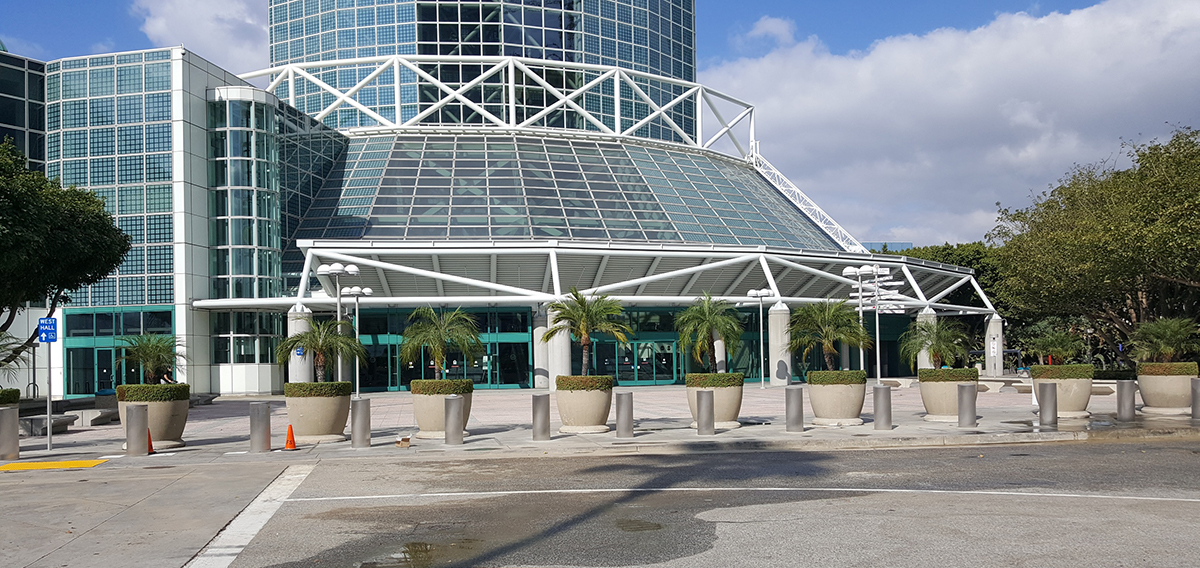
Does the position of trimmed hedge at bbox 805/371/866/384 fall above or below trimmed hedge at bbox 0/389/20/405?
above

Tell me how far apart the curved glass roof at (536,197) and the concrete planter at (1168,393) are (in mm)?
26236

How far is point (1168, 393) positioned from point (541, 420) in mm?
18211

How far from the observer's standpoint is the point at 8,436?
20875mm

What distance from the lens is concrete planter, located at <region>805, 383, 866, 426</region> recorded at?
24.3m

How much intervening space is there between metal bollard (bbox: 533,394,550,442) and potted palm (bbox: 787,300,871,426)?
22.2 ft

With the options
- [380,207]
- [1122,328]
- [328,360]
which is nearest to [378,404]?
[328,360]

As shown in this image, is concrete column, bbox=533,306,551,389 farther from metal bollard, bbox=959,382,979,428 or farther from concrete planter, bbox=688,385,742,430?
metal bollard, bbox=959,382,979,428

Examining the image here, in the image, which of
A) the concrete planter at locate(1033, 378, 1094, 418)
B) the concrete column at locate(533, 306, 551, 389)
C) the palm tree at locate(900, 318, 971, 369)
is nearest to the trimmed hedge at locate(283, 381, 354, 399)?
the concrete planter at locate(1033, 378, 1094, 418)

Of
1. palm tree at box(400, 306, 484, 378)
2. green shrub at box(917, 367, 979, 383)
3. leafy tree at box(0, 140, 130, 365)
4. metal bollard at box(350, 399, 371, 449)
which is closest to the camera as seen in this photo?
metal bollard at box(350, 399, 371, 449)

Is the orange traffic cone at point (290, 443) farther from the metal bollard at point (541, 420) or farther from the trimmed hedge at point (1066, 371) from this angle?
the trimmed hedge at point (1066, 371)

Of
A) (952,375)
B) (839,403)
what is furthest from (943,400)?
(839,403)

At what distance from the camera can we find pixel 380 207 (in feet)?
177

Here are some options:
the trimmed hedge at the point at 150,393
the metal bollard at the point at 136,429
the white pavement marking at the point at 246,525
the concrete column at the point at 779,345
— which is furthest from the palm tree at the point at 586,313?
the white pavement marking at the point at 246,525

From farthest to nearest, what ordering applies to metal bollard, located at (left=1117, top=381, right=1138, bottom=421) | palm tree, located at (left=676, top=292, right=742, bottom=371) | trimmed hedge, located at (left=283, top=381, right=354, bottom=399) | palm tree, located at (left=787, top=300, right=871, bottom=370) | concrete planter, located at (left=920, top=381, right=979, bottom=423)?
palm tree, located at (left=787, top=300, right=871, bottom=370) < palm tree, located at (left=676, top=292, right=742, bottom=371) < concrete planter, located at (left=920, top=381, right=979, bottom=423) < metal bollard, located at (left=1117, top=381, right=1138, bottom=421) < trimmed hedge, located at (left=283, top=381, right=354, bottom=399)
